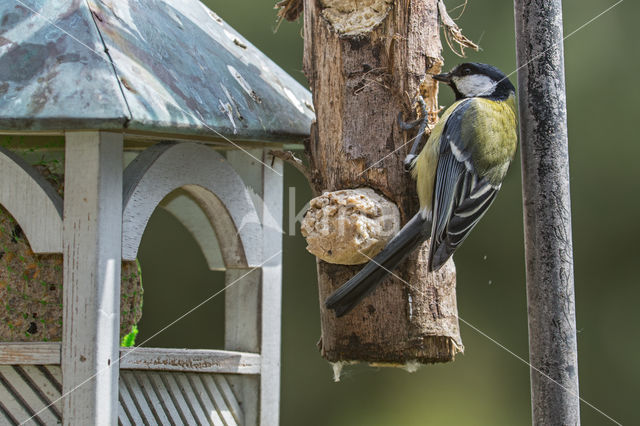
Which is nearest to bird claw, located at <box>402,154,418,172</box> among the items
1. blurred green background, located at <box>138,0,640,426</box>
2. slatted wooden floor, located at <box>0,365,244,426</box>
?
slatted wooden floor, located at <box>0,365,244,426</box>

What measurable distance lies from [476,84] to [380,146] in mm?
354

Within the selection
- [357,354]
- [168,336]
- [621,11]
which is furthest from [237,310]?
[621,11]

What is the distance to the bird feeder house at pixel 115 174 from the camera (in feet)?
7.39

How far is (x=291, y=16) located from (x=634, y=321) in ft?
9.63

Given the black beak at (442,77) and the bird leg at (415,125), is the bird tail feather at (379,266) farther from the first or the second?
the black beak at (442,77)

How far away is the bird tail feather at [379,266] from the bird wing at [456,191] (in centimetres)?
5

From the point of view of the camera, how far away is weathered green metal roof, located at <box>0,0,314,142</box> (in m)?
2.20

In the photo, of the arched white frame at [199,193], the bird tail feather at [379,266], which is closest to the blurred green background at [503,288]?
the arched white frame at [199,193]

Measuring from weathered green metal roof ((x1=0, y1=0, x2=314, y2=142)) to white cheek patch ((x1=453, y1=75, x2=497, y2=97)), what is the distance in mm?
460

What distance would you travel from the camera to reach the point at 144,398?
261 cm

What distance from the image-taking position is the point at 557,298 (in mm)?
2158

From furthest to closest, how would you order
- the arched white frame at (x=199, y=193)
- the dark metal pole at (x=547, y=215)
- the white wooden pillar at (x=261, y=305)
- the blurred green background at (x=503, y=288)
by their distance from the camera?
1. the blurred green background at (x=503, y=288)
2. the white wooden pillar at (x=261, y=305)
3. the arched white frame at (x=199, y=193)
4. the dark metal pole at (x=547, y=215)

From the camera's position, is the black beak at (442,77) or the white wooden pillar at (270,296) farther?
the white wooden pillar at (270,296)

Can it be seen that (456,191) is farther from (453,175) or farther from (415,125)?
(415,125)
